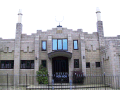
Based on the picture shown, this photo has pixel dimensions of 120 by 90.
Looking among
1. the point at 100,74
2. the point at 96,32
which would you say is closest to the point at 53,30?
the point at 96,32

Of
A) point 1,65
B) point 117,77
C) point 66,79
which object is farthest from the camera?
point 1,65

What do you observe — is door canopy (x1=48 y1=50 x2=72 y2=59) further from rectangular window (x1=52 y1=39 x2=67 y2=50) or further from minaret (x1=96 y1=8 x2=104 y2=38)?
minaret (x1=96 y1=8 x2=104 y2=38)

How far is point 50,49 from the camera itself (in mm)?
16562

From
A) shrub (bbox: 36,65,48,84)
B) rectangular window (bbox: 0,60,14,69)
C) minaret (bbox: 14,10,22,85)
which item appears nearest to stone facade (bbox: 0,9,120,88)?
minaret (bbox: 14,10,22,85)

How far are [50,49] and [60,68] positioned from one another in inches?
107

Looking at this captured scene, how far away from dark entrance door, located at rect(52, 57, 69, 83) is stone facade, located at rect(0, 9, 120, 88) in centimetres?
63

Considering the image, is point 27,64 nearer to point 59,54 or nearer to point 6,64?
point 6,64

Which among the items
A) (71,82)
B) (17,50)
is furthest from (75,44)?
(17,50)

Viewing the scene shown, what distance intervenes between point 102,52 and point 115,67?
10.9ft

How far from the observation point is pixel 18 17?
18422mm

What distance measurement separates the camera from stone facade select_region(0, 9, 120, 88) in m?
16.5

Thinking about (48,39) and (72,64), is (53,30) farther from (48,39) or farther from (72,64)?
(72,64)

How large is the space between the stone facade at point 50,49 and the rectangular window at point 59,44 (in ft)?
1.37

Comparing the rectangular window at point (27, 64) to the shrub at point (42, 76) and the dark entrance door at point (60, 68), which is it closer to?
the shrub at point (42, 76)
